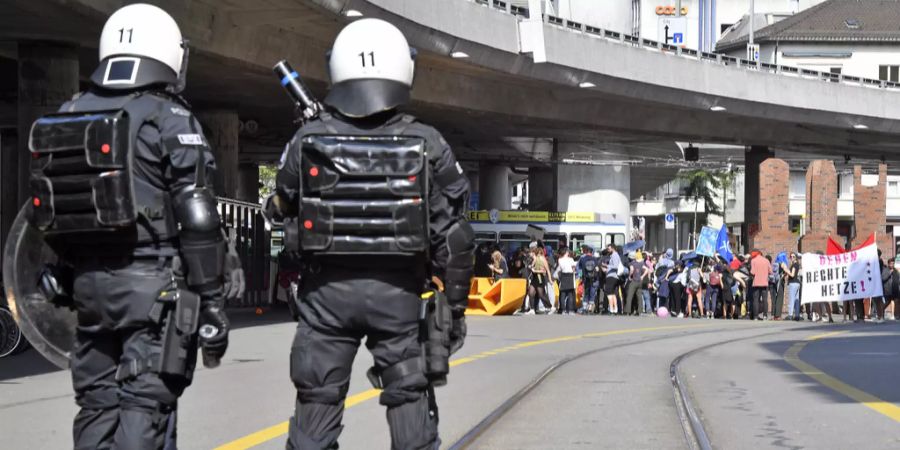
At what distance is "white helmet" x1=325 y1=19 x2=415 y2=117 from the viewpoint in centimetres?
556

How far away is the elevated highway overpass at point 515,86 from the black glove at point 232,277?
13887 mm

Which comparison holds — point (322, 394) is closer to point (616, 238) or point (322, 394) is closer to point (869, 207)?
point (616, 238)

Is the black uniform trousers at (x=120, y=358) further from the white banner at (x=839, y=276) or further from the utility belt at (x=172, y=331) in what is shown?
the white banner at (x=839, y=276)

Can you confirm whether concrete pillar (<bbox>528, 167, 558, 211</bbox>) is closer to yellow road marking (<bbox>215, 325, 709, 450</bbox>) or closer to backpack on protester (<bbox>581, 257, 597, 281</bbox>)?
backpack on protester (<bbox>581, 257, 597, 281</bbox>)

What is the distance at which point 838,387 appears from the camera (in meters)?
12.4

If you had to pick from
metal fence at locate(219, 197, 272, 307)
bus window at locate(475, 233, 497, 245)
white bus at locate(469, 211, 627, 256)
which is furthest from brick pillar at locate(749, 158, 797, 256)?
metal fence at locate(219, 197, 272, 307)

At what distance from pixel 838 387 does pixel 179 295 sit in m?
8.49

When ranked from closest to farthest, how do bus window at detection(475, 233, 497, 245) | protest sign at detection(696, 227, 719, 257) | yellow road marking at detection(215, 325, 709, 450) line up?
yellow road marking at detection(215, 325, 709, 450) → protest sign at detection(696, 227, 719, 257) → bus window at detection(475, 233, 497, 245)

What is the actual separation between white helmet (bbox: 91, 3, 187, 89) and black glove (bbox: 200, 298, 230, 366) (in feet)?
2.93

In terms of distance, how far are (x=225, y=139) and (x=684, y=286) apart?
11433mm

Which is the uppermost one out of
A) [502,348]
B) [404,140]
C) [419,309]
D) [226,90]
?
[226,90]

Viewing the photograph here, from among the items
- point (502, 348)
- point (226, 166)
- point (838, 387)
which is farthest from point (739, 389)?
point (226, 166)

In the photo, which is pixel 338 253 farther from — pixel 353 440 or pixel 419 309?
pixel 353 440

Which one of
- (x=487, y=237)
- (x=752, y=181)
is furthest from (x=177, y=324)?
(x=752, y=181)
